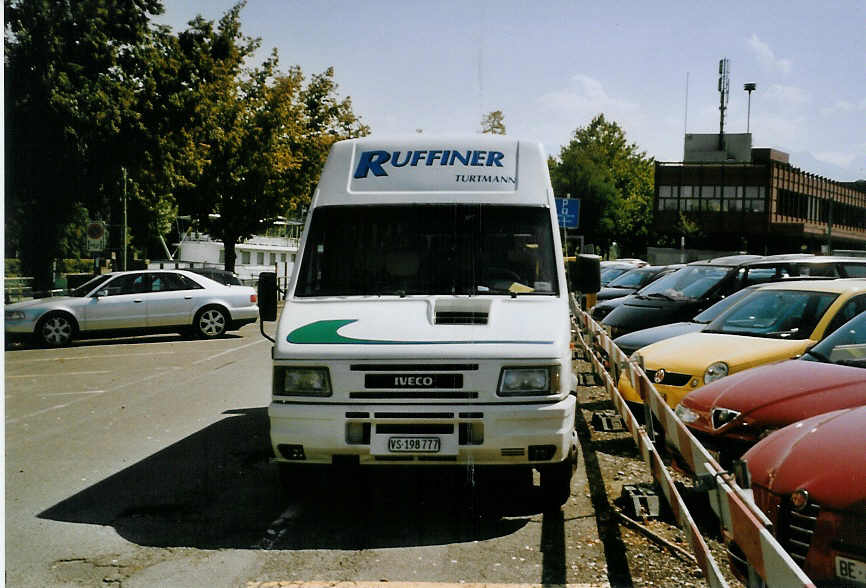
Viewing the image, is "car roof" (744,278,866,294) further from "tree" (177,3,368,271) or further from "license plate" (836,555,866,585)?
"tree" (177,3,368,271)

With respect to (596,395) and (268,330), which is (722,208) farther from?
(596,395)

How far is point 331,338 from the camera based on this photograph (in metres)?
→ 6.16

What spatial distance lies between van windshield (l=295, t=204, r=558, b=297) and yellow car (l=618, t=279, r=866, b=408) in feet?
7.94

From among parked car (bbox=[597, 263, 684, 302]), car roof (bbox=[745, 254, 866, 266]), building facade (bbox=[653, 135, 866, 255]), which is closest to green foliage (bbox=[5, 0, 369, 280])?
parked car (bbox=[597, 263, 684, 302])

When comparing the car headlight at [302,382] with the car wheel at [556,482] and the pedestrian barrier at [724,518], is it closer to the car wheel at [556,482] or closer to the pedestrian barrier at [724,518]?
the car wheel at [556,482]

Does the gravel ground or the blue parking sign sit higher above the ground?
the blue parking sign

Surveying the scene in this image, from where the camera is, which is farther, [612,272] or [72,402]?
[612,272]

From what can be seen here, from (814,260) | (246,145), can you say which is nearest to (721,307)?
(814,260)

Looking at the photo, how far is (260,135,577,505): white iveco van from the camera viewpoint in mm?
5949

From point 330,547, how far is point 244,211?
32791 mm

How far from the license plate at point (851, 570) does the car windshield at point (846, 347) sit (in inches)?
109

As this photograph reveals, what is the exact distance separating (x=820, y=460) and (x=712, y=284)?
36.1 ft

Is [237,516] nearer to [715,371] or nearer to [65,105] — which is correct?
[715,371]

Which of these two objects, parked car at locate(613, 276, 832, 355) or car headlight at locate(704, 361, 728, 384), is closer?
car headlight at locate(704, 361, 728, 384)
